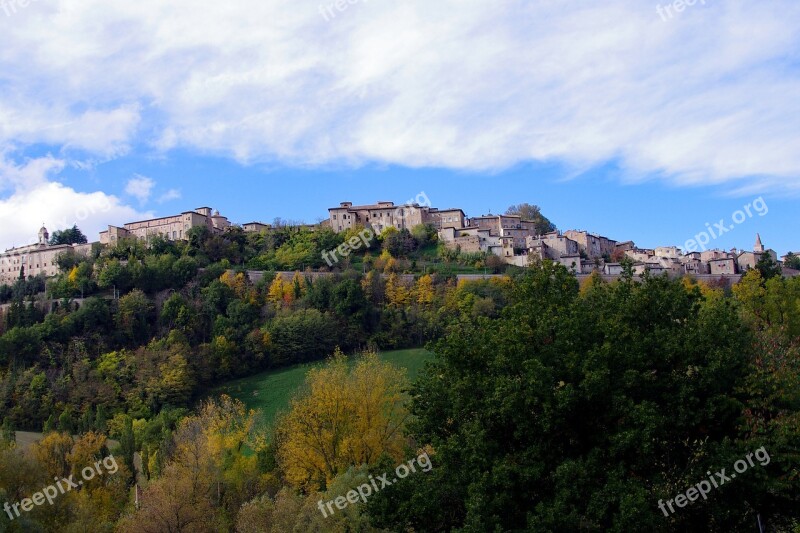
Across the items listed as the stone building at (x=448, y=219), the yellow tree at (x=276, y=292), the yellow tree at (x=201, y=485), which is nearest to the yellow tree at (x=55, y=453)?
the yellow tree at (x=201, y=485)

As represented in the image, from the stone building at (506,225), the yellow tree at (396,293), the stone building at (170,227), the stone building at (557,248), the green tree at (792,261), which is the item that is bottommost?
the green tree at (792,261)

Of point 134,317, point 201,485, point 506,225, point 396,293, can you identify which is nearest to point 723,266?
point 506,225

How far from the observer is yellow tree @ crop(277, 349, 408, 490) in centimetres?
3058

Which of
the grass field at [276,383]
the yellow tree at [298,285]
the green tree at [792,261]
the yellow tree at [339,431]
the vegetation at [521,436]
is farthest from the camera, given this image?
the green tree at [792,261]

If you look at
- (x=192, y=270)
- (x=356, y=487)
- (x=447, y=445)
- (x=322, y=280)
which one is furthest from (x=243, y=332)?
(x=447, y=445)

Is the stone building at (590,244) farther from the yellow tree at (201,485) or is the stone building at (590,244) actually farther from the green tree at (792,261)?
the yellow tree at (201,485)

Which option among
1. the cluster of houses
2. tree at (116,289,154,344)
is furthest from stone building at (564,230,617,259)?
tree at (116,289,154,344)

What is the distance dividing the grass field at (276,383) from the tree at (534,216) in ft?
170

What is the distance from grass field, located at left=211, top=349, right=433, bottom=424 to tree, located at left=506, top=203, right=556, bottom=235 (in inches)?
2035

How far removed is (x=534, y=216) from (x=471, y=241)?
26.0m

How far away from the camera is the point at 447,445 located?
1861 cm

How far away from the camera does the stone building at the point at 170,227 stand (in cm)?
10144

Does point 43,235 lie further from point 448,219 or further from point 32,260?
point 448,219

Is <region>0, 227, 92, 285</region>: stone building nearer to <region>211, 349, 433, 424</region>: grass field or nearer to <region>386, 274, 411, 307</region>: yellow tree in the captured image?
<region>386, 274, 411, 307</region>: yellow tree
